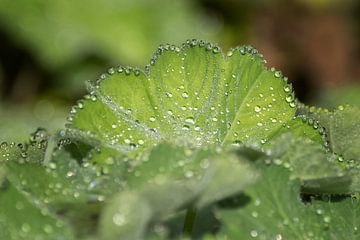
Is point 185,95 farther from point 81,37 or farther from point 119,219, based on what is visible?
A: point 81,37

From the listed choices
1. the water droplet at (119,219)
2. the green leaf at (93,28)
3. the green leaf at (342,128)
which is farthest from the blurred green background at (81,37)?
the water droplet at (119,219)

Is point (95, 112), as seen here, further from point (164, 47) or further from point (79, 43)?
point (79, 43)

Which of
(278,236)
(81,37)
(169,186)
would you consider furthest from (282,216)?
(81,37)

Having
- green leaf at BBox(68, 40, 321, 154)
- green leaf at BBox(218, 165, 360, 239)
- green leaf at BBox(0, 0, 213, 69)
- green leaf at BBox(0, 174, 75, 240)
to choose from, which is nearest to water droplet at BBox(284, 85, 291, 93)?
green leaf at BBox(68, 40, 321, 154)

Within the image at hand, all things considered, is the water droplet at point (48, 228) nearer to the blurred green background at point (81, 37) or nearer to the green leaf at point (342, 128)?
the green leaf at point (342, 128)

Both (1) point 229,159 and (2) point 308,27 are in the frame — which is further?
(2) point 308,27

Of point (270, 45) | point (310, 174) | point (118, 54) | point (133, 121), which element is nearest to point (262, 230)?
point (310, 174)
